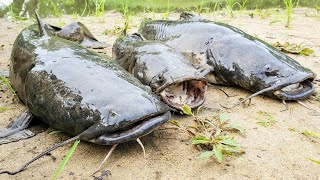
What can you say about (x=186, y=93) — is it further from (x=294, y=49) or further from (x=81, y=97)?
(x=294, y=49)

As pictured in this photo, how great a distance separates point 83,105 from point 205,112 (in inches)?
41.8

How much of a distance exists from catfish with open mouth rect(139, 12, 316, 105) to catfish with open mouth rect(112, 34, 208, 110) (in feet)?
1.64

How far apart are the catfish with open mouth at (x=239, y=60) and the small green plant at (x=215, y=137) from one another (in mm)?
527

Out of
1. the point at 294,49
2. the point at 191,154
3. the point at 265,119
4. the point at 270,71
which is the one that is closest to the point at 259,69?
the point at 270,71

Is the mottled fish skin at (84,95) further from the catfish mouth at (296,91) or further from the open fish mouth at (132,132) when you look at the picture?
A: the catfish mouth at (296,91)

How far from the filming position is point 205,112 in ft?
9.89

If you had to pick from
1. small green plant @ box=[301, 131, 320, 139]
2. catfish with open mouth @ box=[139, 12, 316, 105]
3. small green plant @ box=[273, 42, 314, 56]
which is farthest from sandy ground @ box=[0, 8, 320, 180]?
small green plant @ box=[273, 42, 314, 56]

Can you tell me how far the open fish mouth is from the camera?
2.19 metres

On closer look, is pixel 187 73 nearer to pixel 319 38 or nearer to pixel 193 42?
pixel 193 42

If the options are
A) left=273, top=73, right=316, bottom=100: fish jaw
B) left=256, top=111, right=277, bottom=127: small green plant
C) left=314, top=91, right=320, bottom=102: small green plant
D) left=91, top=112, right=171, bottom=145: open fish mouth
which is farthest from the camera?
left=314, top=91, right=320, bottom=102: small green plant

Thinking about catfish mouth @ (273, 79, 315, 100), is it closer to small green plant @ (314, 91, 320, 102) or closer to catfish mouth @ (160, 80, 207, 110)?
small green plant @ (314, 91, 320, 102)

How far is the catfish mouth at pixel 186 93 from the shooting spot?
9.48ft

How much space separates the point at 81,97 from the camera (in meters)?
2.41

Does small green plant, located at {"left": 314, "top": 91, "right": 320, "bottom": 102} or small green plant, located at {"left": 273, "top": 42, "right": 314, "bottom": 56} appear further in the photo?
small green plant, located at {"left": 273, "top": 42, "right": 314, "bottom": 56}
